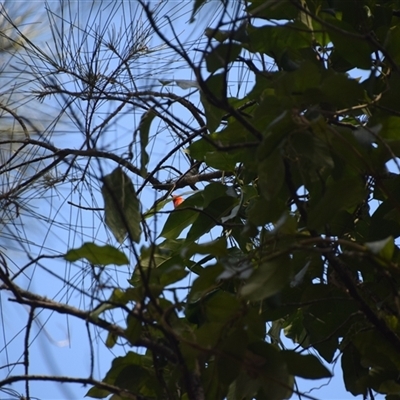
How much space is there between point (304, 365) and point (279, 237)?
0.11 meters

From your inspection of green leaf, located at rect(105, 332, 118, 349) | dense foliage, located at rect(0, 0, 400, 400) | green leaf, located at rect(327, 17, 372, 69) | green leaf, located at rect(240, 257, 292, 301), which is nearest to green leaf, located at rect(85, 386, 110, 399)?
dense foliage, located at rect(0, 0, 400, 400)

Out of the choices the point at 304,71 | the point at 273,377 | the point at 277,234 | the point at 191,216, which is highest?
the point at 191,216

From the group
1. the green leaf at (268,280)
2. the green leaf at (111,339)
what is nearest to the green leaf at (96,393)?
the green leaf at (111,339)

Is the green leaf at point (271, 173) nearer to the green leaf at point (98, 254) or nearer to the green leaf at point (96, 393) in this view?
Answer: the green leaf at point (98, 254)

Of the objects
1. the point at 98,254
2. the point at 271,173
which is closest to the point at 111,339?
the point at 98,254

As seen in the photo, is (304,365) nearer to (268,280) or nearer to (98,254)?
(268,280)

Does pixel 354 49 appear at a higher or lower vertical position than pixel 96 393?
higher

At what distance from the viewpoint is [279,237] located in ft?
2.14

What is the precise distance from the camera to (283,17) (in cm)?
81

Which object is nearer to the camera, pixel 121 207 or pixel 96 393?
pixel 121 207

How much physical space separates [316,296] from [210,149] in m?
0.26

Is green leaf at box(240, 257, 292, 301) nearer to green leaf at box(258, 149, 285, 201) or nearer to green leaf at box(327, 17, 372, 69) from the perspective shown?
green leaf at box(258, 149, 285, 201)

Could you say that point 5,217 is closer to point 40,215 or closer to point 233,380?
point 40,215

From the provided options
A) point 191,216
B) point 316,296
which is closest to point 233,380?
point 316,296
